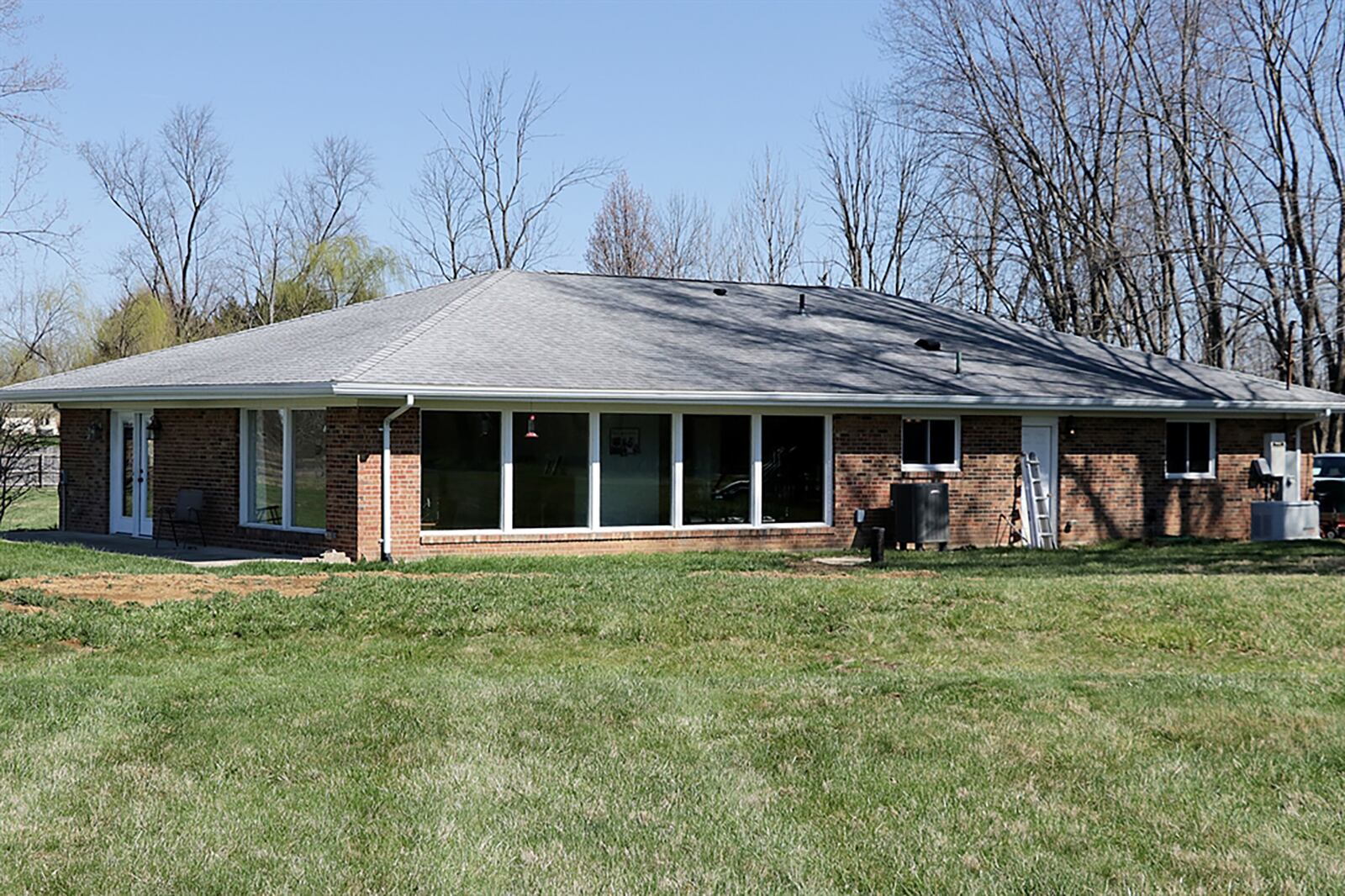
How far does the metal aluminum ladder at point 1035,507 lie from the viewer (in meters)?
20.7

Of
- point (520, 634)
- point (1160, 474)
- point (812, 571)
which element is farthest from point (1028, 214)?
point (520, 634)

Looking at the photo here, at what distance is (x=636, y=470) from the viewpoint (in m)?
18.7

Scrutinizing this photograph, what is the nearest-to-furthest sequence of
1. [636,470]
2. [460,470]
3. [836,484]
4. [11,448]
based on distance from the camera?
[460,470] < [636,470] < [836,484] < [11,448]

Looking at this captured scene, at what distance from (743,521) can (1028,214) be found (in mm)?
20373

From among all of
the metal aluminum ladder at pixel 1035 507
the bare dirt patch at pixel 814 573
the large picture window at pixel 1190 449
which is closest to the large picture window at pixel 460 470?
the bare dirt patch at pixel 814 573

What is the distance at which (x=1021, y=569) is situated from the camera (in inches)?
643

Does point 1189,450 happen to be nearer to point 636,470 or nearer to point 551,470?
point 636,470

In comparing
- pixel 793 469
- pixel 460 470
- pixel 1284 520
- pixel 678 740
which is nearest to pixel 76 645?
pixel 678 740

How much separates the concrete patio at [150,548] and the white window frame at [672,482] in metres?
2.43

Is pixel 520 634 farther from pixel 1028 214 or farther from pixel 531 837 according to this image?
pixel 1028 214

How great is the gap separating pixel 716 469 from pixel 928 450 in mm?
3406

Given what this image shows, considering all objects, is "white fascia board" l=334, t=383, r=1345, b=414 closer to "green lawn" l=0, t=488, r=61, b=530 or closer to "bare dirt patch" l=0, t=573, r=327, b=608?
"bare dirt patch" l=0, t=573, r=327, b=608

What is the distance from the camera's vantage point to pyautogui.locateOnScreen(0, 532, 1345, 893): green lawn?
18.3 ft

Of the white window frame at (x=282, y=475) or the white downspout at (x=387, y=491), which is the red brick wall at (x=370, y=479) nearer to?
the white downspout at (x=387, y=491)
